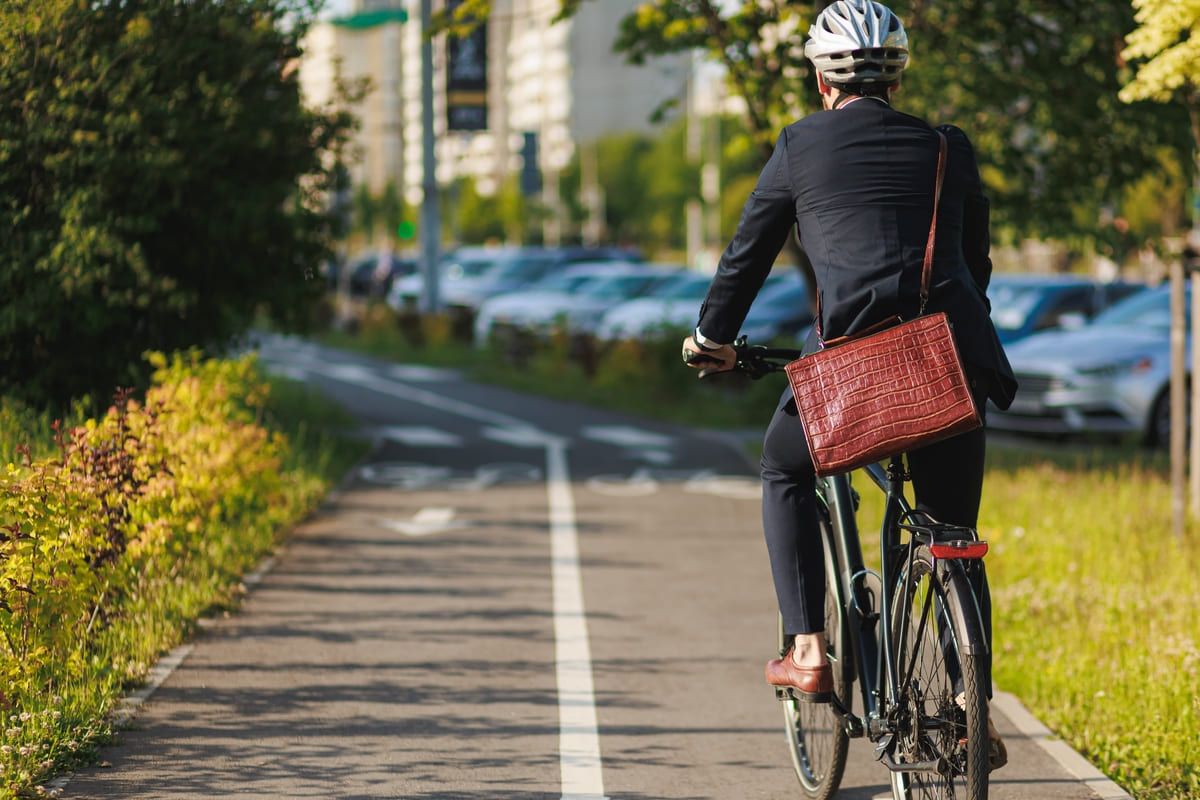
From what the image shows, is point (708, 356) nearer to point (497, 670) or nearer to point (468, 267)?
point (497, 670)

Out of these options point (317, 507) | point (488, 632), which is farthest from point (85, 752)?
point (317, 507)

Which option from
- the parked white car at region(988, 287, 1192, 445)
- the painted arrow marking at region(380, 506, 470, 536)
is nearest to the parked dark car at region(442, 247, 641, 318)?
the parked white car at region(988, 287, 1192, 445)

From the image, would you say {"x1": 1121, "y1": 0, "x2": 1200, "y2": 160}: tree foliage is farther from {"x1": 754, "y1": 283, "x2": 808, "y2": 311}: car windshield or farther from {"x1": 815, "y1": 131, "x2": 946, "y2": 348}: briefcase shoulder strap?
{"x1": 754, "y1": 283, "x2": 808, "y2": 311}: car windshield

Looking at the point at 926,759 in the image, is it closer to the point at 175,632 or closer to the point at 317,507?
the point at 175,632

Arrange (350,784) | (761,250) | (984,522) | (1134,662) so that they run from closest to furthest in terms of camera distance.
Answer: (761,250) < (350,784) < (1134,662) < (984,522)

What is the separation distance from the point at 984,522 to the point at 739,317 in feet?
19.1

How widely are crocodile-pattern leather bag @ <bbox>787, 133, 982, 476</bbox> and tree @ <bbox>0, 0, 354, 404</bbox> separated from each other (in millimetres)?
5360

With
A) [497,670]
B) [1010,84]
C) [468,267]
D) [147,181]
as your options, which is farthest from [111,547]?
[468,267]

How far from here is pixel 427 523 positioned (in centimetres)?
1039

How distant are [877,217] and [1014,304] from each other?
16.1 m

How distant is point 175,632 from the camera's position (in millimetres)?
6773

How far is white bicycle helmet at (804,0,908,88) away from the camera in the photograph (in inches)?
156

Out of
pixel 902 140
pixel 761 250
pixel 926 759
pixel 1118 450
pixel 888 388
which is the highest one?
pixel 902 140

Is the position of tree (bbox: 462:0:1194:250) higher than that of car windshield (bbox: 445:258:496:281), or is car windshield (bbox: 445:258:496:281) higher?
tree (bbox: 462:0:1194:250)
